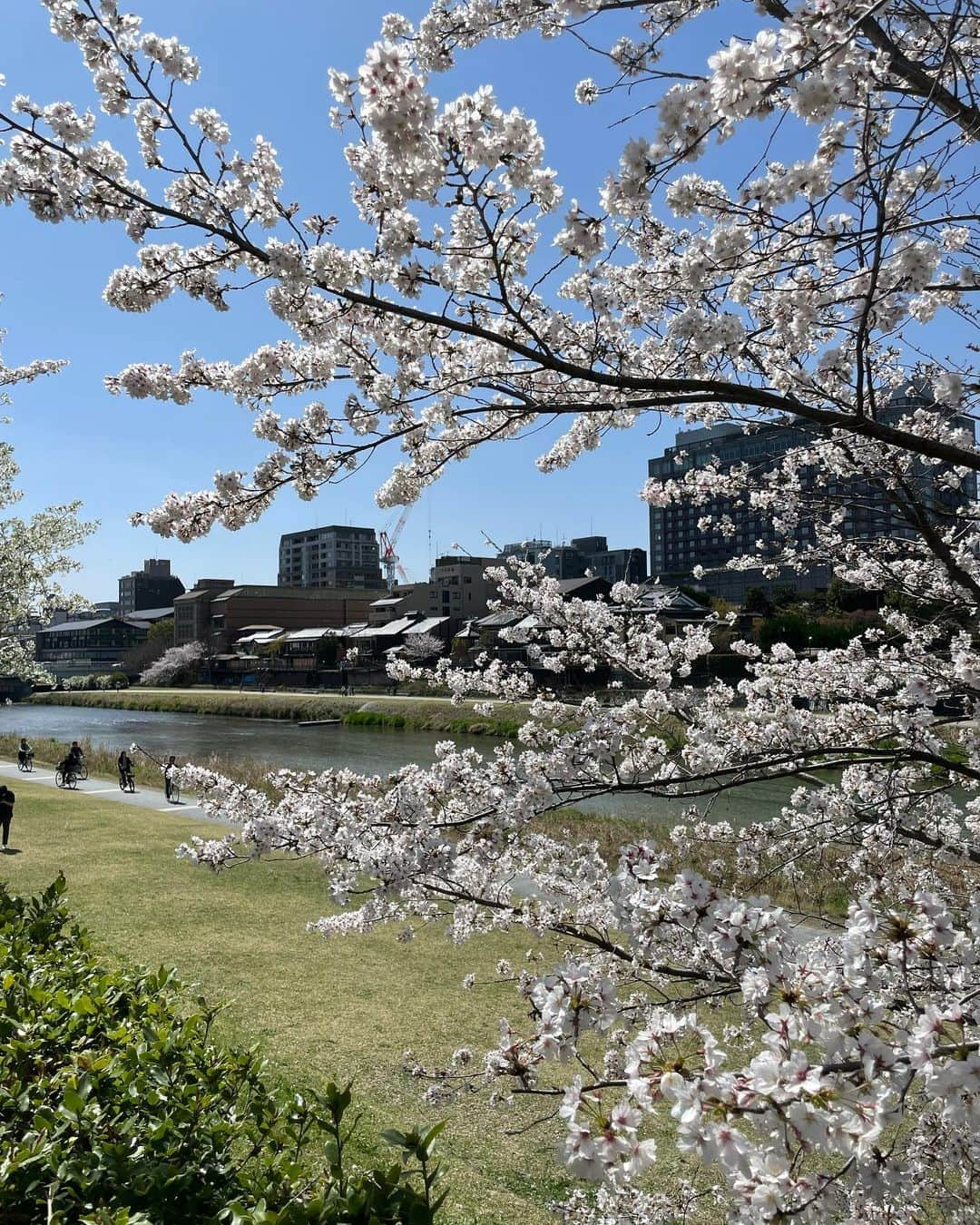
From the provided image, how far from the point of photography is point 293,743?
1283 inches

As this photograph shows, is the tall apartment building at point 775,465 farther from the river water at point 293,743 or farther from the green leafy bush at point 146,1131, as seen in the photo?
the river water at point 293,743

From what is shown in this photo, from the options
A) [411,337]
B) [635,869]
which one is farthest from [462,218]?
[635,869]

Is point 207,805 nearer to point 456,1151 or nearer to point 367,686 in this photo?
point 456,1151

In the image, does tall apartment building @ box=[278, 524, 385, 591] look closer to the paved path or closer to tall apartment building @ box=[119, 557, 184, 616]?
tall apartment building @ box=[119, 557, 184, 616]

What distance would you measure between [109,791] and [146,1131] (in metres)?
17.7

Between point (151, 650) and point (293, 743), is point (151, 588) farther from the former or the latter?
point (293, 743)

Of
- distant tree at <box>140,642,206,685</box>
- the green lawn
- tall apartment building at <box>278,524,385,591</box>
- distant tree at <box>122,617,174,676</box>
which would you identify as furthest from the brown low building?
the green lawn

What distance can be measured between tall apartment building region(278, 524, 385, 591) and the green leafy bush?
135 meters

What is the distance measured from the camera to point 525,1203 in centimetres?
397

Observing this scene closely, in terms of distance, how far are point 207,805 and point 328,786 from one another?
65cm

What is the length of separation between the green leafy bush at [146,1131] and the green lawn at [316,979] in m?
1.33

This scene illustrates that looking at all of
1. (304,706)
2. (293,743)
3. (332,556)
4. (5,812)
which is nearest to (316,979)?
(5,812)

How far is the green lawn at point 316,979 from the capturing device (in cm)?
446

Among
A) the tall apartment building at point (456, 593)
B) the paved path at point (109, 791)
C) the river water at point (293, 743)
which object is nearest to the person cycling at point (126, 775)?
the paved path at point (109, 791)
